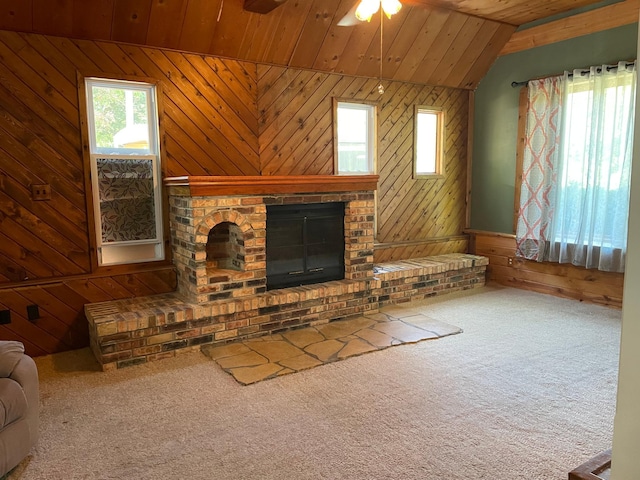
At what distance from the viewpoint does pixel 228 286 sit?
4.01 meters

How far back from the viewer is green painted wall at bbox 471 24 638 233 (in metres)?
5.10

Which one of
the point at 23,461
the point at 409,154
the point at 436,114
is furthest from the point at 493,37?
the point at 23,461

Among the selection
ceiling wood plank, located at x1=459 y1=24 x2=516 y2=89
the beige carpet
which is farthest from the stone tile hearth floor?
ceiling wood plank, located at x1=459 y1=24 x2=516 y2=89

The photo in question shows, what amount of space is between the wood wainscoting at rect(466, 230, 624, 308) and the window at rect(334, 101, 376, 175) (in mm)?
1914

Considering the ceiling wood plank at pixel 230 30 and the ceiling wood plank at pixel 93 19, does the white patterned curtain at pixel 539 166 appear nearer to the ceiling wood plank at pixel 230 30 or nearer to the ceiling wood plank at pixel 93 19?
the ceiling wood plank at pixel 230 30

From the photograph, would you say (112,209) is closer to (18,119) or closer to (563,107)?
(18,119)

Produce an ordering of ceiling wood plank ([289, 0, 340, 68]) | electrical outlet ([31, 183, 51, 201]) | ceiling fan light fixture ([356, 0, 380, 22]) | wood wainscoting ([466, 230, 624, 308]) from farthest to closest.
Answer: wood wainscoting ([466, 230, 624, 308])
ceiling wood plank ([289, 0, 340, 68])
electrical outlet ([31, 183, 51, 201])
ceiling fan light fixture ([356, 0, 380, 22])

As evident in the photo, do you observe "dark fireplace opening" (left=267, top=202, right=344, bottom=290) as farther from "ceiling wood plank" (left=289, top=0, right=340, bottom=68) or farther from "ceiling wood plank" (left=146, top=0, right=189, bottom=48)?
"ceiling wood plank" (left=146, top=0, right=189, bottom=48)

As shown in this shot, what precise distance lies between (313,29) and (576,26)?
2865mm

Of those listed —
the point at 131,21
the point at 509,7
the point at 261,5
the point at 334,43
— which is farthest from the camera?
the point at 509,7

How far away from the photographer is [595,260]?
15.9 ft

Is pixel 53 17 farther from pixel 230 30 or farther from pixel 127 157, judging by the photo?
pixel 230 30

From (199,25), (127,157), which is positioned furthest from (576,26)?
(127,157)

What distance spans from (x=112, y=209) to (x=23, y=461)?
2.27 metres
